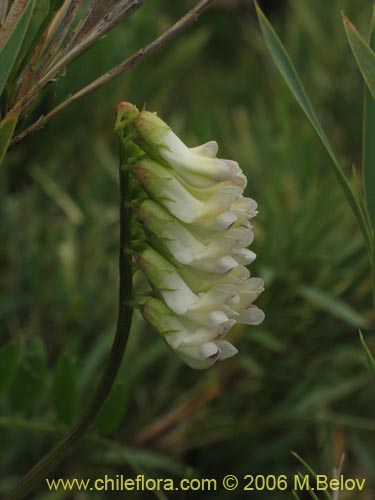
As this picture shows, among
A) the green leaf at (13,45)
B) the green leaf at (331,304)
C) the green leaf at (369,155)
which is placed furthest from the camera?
the green leaf at (331,304)

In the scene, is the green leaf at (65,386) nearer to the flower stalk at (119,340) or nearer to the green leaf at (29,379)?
the green leaf at (29,379)

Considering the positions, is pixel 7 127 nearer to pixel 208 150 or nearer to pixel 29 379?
pixel 208 150

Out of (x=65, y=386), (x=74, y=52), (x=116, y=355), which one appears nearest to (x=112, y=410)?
(x=65, y=386)

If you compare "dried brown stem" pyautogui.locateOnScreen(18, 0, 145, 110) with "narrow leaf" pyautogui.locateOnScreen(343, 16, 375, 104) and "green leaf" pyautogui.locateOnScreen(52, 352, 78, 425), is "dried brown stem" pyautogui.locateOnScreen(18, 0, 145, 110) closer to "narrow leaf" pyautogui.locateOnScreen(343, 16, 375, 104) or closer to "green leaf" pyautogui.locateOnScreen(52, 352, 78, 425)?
"narrow leaf" pyautogui.locateOnScreen(343, 16, 375, 104)

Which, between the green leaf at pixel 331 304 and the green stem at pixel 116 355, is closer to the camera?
the green stem at pixel 116 355

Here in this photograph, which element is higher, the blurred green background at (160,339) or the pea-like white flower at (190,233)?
the pea-like white flower at (190,233)

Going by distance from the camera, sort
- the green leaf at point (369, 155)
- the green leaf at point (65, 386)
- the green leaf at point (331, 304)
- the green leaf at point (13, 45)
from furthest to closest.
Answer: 1. the green leaf at point (331, 304)
2. the green leaf at point (65, 386)
3. the green leaf at point (369, 155)
4. the green leaf at point (13, 45)

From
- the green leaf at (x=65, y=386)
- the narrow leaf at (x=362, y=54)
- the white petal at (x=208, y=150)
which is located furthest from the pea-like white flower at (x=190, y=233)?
the green leaf at (x=65, y=386)
